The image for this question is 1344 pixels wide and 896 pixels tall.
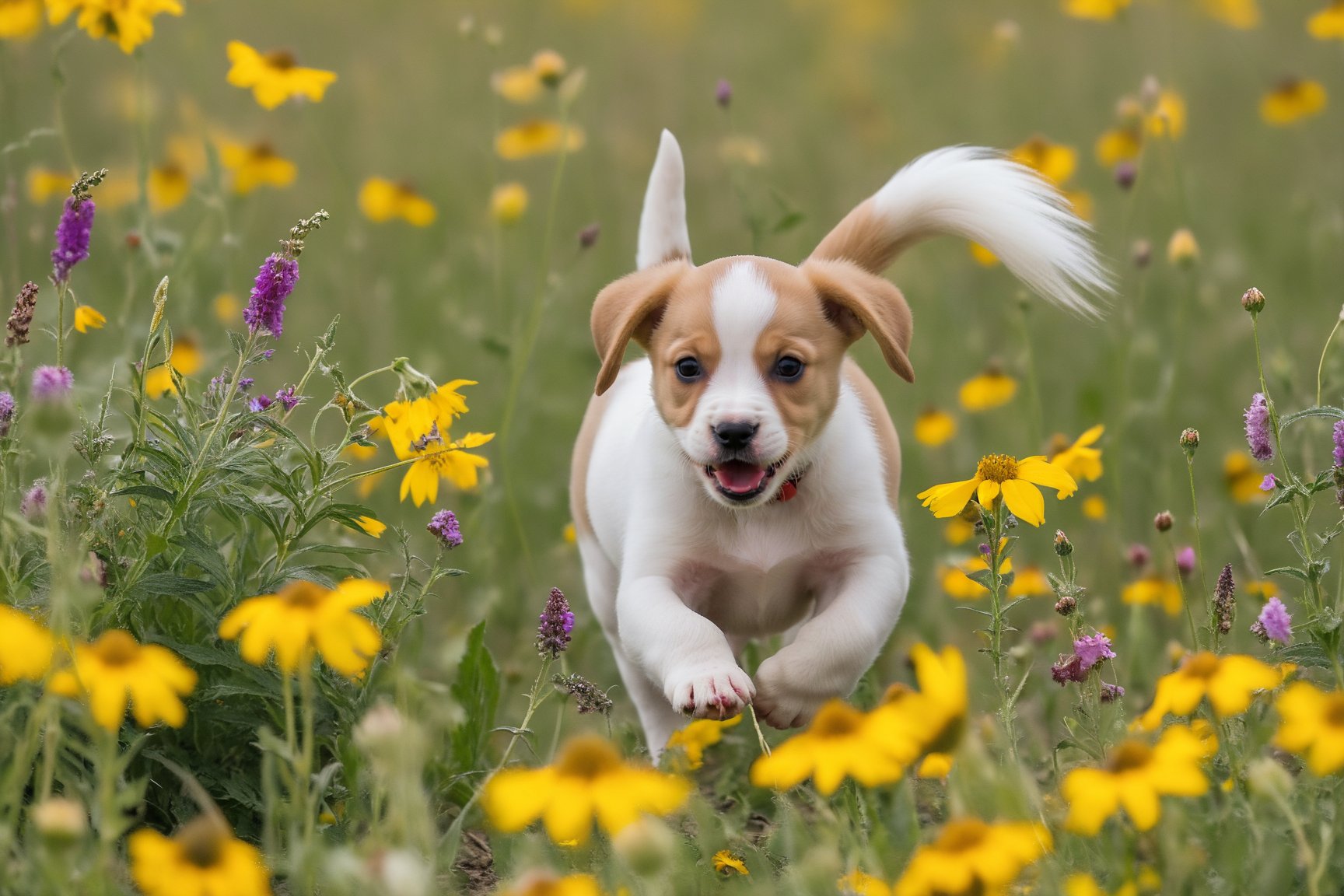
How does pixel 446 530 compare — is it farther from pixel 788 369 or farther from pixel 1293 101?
pixel 1293 101

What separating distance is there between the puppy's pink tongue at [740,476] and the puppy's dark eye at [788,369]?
18cm

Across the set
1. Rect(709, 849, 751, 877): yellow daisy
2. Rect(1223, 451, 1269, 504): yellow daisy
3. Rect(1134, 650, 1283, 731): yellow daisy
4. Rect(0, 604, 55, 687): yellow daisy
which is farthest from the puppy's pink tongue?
Rect(1223, 451, 1269, 504): yellow daisy

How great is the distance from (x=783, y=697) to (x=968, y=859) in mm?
1036

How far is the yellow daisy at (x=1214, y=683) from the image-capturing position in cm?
194

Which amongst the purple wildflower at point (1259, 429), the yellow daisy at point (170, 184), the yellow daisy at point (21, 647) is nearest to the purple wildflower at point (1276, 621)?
the purple wildflower at point (1259, 429)

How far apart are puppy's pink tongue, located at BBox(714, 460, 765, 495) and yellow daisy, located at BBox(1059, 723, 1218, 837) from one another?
40.9 inches

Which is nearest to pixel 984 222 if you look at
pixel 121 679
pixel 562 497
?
pixel 121 679

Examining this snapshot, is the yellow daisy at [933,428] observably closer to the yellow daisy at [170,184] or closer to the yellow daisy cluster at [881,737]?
the yellow daisy cluster at [881,737]

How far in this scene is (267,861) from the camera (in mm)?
2246

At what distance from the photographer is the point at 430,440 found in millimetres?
2852

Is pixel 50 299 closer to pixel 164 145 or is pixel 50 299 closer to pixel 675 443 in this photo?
pixel 675 443

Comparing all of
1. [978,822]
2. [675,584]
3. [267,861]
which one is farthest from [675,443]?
[978,822]

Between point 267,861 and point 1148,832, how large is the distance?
3.87 ft

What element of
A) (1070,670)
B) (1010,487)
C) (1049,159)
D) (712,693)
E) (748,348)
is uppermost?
(1049,159)
